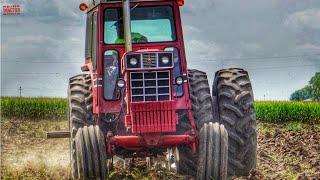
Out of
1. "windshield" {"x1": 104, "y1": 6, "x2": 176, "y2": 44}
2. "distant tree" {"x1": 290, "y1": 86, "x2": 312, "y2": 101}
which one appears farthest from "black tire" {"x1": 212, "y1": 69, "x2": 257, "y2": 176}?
"distant tree" {"x1": 290, "y1": 86, "x2": 312, "y2": 101}

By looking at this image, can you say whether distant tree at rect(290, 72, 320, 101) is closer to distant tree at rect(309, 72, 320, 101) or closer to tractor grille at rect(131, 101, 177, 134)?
distant tree at rect(309, 72, 320, 101)

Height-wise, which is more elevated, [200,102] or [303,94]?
[200,102]

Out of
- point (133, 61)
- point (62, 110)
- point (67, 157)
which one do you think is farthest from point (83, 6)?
point (62, 110)

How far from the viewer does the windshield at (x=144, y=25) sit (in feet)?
32.4

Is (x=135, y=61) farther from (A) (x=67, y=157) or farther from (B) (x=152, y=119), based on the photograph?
(A) (x=67, y=157)

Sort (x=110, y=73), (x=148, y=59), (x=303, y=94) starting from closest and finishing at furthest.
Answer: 1. (x=148, y=59)
2. (x=110, y=73)
3. (x=303, y=94)

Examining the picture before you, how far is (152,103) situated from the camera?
8.96 meters

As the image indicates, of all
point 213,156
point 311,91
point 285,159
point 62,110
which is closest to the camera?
point 213,156

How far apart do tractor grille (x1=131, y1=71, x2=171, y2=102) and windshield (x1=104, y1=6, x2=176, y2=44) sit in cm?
108

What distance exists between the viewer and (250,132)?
1011cm

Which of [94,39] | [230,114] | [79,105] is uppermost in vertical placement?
[94,39]

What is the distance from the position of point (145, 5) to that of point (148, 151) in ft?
7.26

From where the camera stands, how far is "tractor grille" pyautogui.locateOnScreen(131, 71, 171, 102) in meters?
8.95

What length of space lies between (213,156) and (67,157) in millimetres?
6594
